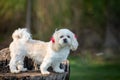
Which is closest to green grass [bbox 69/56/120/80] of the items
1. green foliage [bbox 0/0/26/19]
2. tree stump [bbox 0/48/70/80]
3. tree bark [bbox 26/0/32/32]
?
tree bark [bbox 26/0/32/32]

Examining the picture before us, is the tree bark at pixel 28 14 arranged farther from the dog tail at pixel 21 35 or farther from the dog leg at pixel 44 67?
the dog leg at pixel 44 67

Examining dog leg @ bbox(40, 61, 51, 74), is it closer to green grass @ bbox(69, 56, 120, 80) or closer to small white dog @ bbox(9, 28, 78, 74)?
small white dog @ bbox(9, 28, 78, 74)

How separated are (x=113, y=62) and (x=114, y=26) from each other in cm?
353

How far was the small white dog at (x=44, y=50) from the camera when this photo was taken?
21.0ft

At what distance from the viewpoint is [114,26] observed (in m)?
20.6

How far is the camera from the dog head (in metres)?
6.36

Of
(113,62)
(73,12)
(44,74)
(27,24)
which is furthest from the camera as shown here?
(27,24)

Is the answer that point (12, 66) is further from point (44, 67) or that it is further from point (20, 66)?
point (44, 67)

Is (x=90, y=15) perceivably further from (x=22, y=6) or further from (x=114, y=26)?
(x=22, y=6)

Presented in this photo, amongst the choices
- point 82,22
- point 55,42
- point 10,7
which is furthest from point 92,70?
point 55,42

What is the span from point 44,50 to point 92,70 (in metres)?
9.06

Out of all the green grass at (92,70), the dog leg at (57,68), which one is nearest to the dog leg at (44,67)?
the dog leg at (57,68)

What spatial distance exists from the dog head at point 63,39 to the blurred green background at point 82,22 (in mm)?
10151

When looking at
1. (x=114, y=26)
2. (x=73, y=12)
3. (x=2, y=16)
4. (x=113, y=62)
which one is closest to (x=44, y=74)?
(x=113, y=62)
